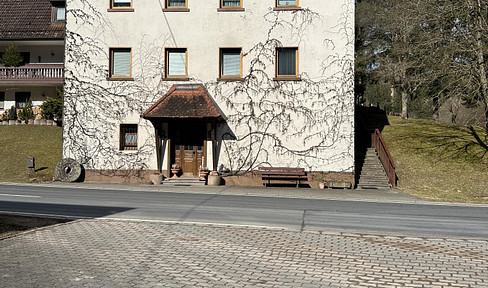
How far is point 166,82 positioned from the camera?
22312mm

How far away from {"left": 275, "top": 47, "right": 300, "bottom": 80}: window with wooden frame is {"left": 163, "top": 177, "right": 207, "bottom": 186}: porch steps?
20.8 feet

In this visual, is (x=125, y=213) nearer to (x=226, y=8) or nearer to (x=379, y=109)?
(x=226, y=8)

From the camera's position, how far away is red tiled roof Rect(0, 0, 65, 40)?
33.8m

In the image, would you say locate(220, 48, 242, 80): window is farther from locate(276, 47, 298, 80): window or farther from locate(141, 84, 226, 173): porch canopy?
locate(276, 47, 298, 80): window

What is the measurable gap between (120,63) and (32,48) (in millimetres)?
17051

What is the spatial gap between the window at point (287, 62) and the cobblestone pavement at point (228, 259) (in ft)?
42.9

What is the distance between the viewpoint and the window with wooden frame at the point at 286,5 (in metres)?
21.7

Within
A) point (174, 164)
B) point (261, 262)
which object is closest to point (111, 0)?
point (174, 164)

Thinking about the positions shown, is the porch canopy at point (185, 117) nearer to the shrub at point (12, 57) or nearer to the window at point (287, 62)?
the window at point (287, 62)

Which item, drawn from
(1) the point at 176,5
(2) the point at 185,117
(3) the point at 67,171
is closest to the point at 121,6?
(1) the point at 176,5

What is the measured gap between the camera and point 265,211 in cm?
1320

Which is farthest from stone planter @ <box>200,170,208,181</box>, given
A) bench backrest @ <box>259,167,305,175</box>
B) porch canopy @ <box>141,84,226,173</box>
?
bench backrest @ <box>259,167,305,175</box>

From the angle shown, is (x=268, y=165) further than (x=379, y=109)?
No

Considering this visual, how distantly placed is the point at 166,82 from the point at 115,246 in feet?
49.2
